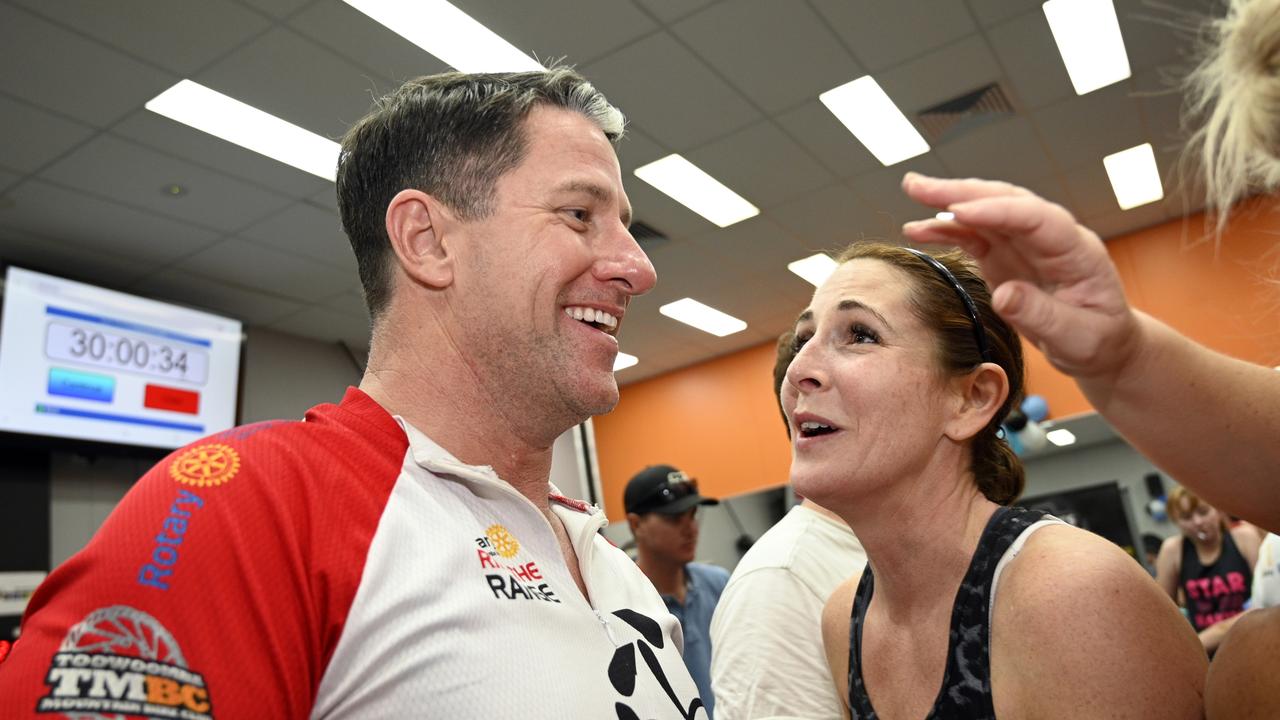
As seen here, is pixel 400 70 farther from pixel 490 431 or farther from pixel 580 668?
pixel 580 668

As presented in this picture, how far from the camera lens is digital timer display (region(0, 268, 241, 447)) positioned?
15.8 feet

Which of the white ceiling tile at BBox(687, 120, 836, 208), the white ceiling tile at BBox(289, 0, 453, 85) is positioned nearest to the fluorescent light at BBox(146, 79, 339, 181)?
the white ceiling tile at BBox(289, 0, 453, 85)

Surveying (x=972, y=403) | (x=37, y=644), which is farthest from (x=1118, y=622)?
(x=37, y=644)

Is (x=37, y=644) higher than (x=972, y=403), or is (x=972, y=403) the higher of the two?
(x=972, y=403)

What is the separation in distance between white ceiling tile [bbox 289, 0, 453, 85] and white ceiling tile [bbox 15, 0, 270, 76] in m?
0.19

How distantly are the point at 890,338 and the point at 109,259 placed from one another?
5.22m

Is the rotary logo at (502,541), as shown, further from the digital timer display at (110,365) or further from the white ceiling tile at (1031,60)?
the digital timer display at (110,365)

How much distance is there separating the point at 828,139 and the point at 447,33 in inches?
88.9

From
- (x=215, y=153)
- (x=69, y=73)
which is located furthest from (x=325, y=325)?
(x=69, y=73)

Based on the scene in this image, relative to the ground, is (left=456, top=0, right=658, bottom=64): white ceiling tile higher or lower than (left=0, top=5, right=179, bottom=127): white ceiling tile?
higher

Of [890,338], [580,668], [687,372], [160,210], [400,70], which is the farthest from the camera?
[687,372]

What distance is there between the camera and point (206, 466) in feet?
2.79

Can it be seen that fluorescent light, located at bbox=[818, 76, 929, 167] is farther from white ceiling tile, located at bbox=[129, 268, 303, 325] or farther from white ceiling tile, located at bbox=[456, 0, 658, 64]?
white ceiling tile, located at bbox=[129, 268, 303, 325]

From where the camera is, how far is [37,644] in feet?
2.32
